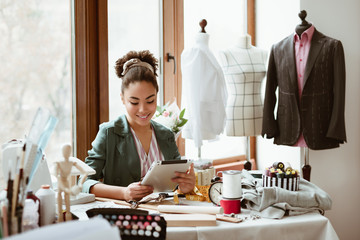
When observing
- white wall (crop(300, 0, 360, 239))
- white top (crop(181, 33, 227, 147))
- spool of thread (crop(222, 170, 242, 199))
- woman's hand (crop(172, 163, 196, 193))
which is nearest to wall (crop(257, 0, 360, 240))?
white wall (crop(300, 0, 360, 239))

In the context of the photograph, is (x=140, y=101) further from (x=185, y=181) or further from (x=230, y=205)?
(x=230, y=205)

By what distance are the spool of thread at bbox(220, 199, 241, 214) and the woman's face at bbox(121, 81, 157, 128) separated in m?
0.64

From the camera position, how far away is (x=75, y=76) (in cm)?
264

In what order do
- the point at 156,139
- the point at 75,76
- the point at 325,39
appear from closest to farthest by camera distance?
the point at 156,139
the point at 75,76
the point at 325,39

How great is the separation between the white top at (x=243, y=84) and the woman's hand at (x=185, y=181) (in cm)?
129

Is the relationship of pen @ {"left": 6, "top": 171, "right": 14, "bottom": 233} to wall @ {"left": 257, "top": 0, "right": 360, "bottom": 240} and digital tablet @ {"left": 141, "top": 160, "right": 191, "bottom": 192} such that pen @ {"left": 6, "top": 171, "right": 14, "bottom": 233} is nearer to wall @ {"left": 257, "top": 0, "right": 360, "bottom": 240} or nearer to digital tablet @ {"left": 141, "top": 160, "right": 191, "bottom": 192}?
digital tablet @ {"left": 141, "top": 160, "right": 191, "bottom": 192}

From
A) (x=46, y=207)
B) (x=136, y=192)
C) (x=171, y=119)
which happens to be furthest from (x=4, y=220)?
(x=171, y=119)

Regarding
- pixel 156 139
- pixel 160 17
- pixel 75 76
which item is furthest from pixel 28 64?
pixel 160 17

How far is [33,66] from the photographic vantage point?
2.37 metres

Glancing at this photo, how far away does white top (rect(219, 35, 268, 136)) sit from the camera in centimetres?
308

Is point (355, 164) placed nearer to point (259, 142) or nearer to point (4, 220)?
point (259, 142)

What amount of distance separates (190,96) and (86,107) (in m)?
0.72

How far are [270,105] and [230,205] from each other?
1.57 m

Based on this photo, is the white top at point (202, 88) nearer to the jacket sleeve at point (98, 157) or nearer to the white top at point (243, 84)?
the white top at point (243, 84)
